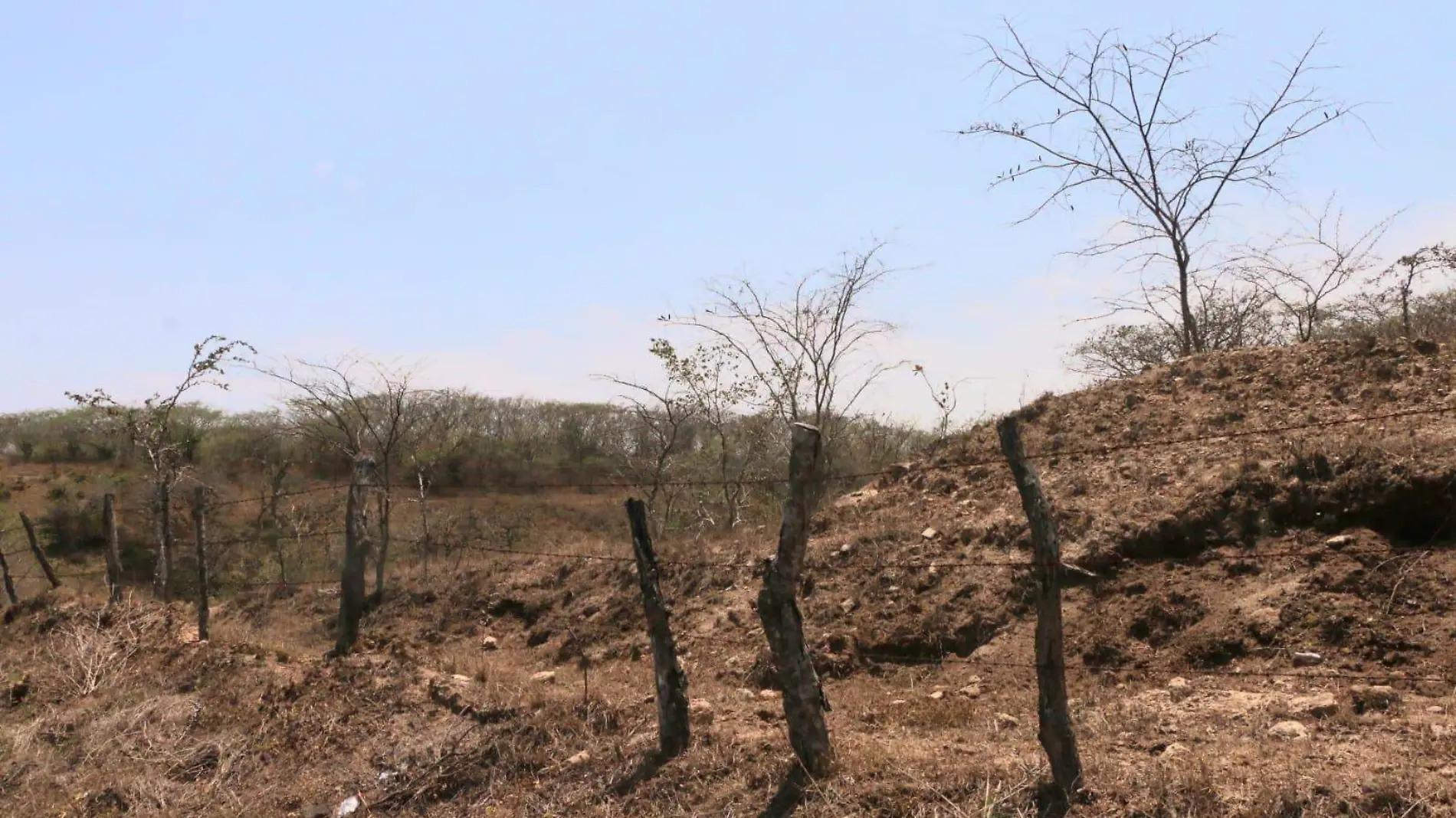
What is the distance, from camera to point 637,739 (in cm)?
569

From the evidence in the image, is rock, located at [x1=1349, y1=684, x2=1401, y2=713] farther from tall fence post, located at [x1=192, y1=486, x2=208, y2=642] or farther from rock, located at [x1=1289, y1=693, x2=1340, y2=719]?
tall fence post, located at [x1=192, y1=486, x2=208, y2=642]

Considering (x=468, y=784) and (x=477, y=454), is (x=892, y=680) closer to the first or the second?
(x=468, y=784)

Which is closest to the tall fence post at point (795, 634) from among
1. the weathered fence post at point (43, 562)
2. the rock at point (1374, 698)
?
the rock at point (1374, 698)

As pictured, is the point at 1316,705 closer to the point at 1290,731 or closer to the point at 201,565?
the point at 1290,731

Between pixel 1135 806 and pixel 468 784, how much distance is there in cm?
364

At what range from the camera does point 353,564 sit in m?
8.05

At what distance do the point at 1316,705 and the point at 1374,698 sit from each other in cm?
27

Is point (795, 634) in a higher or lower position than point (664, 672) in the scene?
higher

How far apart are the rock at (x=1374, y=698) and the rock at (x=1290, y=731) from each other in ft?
1.35

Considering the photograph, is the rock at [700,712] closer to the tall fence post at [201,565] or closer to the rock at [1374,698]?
the rock at [1374,698]

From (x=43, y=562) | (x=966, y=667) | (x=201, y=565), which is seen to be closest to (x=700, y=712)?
(x=966, y=667)

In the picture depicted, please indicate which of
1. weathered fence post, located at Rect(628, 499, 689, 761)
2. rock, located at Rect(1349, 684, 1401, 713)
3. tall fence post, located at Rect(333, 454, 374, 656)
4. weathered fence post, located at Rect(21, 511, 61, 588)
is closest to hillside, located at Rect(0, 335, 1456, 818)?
rock, located at Rect(1349, 684, 1401, 713)

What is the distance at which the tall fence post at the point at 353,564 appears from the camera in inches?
312

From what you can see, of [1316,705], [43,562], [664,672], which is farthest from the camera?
[43,562]
